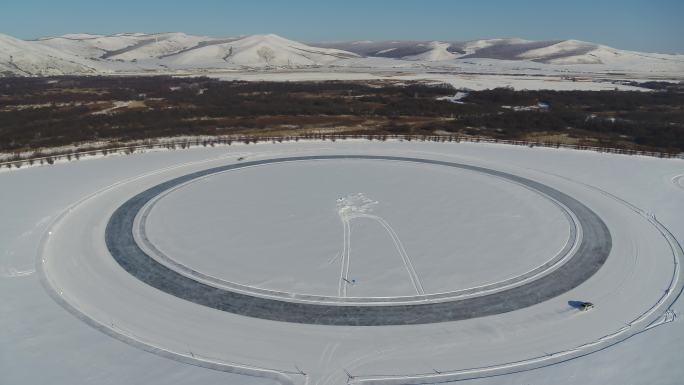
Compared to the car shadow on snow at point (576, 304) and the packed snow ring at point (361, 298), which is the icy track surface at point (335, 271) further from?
the packed snow ring at point (361, 298)

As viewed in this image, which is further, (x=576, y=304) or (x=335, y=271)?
(x=335, y=271)

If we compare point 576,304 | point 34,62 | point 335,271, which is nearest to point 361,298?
point 335,271

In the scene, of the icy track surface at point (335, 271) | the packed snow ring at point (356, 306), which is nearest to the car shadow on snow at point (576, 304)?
the icy track surface at point (335, 271)

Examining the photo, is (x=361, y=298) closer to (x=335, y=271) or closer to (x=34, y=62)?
(x=335, y=271)

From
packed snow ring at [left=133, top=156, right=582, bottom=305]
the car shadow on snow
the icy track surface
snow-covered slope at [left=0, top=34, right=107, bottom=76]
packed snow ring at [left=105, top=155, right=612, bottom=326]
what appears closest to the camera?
the icy track surface

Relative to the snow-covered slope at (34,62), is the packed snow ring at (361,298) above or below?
below

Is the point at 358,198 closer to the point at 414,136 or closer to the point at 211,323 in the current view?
→ the point at 211,323

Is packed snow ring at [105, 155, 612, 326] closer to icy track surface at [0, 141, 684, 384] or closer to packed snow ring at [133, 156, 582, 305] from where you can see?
packed snow ring at [133, 156, 582, 305]

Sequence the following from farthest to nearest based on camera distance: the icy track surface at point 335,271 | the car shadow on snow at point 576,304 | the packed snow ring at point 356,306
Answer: the car shadow on snow at point 576,304 < the packed snow ring at point 356,306 < the icy track surface at point 335,271

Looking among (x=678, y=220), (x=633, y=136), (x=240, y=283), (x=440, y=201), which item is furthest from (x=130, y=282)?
(x=633, y=136)

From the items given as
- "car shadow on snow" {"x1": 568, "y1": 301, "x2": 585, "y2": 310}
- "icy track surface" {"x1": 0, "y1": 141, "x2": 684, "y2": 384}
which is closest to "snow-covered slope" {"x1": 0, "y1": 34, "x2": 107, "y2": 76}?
"icy track surface" {"x1": 0, "y1": 141, "x2": 684, "y2": 384}
